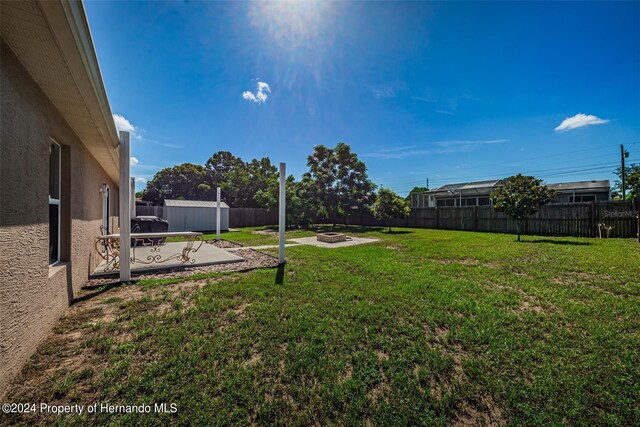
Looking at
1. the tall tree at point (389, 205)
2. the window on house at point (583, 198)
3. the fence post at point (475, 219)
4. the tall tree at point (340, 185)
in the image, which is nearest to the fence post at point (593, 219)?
the fence post at point (475, 219)

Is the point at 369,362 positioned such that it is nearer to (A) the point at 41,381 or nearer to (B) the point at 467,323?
(B) the point at 467,323

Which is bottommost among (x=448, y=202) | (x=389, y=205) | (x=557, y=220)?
(x=557, y=220)

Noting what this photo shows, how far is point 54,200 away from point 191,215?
46.0 feet

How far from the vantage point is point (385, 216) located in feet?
51.8

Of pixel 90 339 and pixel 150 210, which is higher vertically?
pixel 150 210

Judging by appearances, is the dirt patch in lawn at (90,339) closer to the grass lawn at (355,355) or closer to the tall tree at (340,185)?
the grass lawn at (355,355)

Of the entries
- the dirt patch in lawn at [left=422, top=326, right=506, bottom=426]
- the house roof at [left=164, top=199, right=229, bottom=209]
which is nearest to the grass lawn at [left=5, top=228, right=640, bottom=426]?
the dirt patch in lawn at [left=422, top=326, right=506, bottom=426]

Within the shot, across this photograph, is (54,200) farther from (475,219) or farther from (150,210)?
(475,219)

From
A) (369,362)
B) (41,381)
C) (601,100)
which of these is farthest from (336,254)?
(601,100)

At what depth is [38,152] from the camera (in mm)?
2564

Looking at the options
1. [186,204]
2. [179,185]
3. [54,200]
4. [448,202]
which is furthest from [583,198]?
[179,185]

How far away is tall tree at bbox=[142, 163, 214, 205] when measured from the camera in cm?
3375

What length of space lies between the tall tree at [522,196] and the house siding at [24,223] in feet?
46.7

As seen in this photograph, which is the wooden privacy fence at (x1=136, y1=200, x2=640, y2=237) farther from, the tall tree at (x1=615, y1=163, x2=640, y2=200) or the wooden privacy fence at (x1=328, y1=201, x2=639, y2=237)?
the tall tree at (x1=615, y1=163, x2=640, y2=200)
